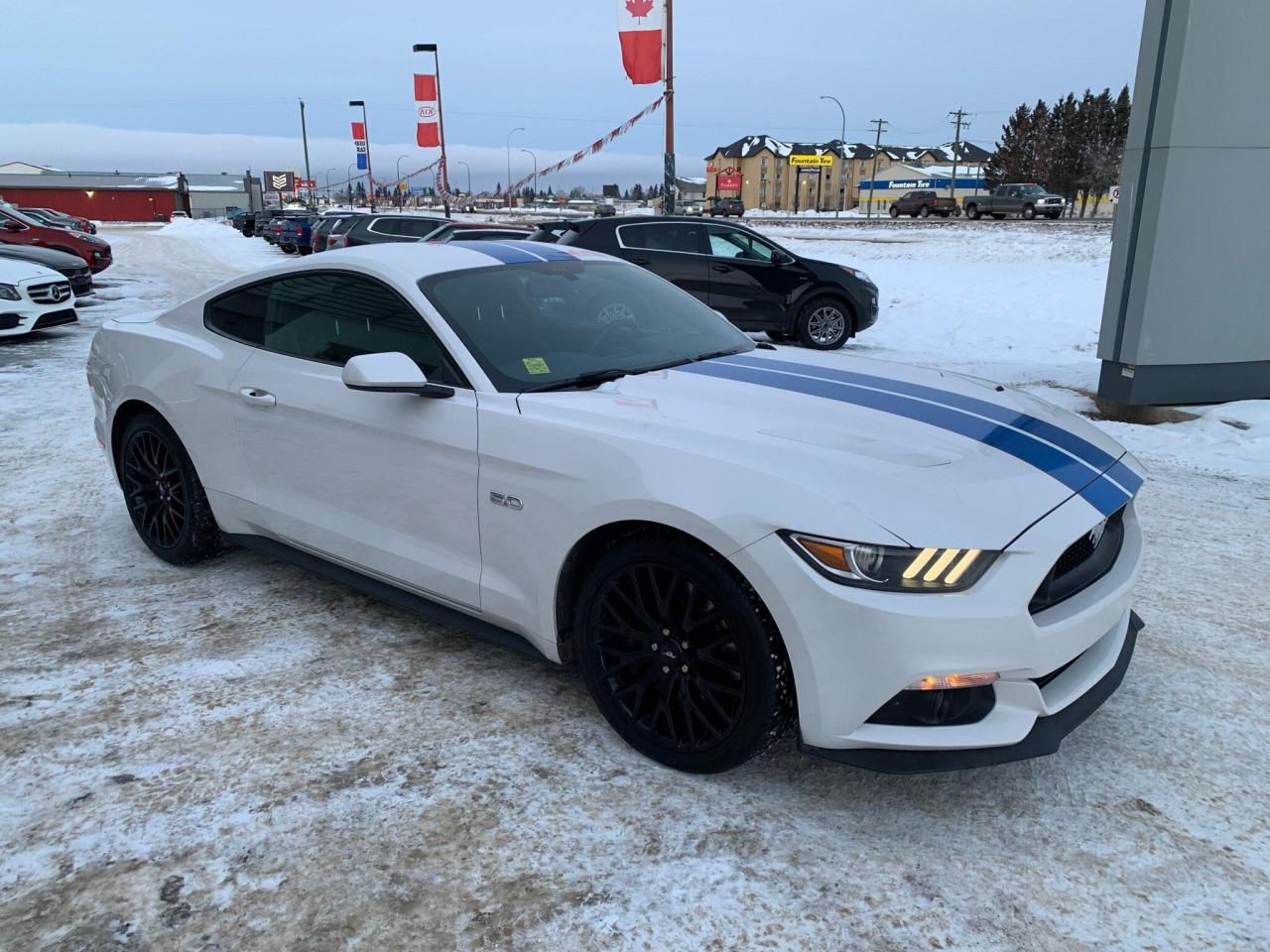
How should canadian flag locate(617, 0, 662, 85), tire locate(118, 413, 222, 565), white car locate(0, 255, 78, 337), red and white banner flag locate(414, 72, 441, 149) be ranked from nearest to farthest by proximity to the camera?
1. tire locate(118, 413, 222, 565)
2. white car locate(0, 255, 78, 337)
3. canadian flag locate(617, 0, 662, 85)
4. red and white banner flag locate(414, 72, 441, 149)

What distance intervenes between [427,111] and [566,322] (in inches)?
1343

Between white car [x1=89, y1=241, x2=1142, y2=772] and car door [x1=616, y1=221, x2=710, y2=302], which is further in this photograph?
car door [x1=616, y1=221, x2=710, y2=302]

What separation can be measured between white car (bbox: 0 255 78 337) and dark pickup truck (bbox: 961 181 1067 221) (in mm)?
37358

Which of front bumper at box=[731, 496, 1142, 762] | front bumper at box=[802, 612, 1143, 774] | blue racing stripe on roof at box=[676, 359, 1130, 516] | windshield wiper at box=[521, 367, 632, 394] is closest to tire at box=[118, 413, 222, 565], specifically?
windshield wiper at box=[521, 367, 632, 394]

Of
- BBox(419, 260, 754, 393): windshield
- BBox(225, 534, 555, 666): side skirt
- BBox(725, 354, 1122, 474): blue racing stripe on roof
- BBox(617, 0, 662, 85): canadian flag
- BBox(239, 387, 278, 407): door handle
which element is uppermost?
BBox(617, 0, 662, 85): canadian flag

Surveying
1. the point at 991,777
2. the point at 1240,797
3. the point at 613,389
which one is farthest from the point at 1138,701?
the point at 613,389

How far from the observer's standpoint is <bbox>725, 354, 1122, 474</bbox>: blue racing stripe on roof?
9.70 ft

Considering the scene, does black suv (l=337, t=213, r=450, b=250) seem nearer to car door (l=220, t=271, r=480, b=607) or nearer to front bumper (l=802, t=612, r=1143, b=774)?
car door (l=220, t=271, r=480, b=607)

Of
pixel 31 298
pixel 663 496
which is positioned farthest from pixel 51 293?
pixel 663 496

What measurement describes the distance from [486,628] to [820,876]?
4.56 ft

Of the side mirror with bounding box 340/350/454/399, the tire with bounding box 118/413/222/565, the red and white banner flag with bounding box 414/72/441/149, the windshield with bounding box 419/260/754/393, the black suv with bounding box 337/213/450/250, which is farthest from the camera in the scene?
the red and white banner flag with bounding box 414/72/441/149

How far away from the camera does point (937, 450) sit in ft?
8.78

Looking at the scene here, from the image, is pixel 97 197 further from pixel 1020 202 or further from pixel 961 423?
pixel 961 423

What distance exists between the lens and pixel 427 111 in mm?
34250
